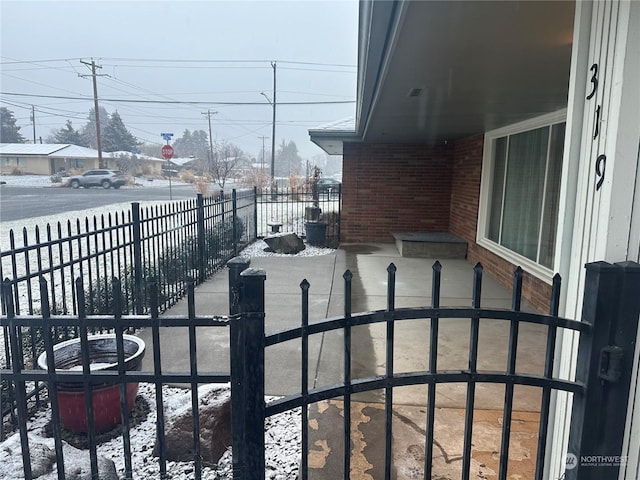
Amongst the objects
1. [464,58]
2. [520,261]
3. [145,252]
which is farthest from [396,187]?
[464,58]

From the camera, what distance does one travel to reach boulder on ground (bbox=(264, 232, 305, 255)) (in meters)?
9.73

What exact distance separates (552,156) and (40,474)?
5830 millimetres

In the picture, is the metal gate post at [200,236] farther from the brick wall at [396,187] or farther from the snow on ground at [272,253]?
the brick wall at [396,187]

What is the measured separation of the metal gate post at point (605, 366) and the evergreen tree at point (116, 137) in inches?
2514

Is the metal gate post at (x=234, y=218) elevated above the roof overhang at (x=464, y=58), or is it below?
below

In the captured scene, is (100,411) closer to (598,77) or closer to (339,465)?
(339,465)

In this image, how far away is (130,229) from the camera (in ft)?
16.1

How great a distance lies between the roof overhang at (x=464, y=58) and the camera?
2.36m

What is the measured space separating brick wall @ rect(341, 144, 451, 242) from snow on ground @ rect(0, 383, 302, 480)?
7.93m

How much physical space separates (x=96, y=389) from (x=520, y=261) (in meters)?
5.47

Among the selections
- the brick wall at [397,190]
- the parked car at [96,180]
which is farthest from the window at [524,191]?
the parked car at [96,180]

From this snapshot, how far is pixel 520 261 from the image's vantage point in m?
5.98

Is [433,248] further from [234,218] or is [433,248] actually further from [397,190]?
[234,218]

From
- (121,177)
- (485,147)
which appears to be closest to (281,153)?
(121,177)
